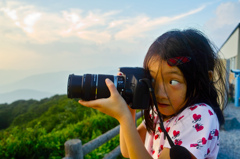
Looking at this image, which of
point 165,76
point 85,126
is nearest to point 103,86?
point 165,76

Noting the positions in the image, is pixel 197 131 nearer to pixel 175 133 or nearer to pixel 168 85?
pixel 175 133

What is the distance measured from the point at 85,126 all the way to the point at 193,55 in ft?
9.88

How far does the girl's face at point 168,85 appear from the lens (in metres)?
1.12

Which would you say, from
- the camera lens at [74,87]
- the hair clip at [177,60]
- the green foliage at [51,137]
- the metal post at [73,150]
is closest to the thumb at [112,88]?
the camera lens at [74,87]

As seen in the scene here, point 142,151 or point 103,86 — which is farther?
point 103,86

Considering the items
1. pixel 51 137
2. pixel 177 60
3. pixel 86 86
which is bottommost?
pixel 51 137

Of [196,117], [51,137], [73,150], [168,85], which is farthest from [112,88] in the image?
[51,137]

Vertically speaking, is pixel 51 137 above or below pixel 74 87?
below

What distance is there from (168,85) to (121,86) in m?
0.28

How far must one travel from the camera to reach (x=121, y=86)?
1264 mm

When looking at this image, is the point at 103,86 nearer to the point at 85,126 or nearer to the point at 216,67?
the point at 216,67

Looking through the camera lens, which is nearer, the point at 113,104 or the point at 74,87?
the point at 113,104

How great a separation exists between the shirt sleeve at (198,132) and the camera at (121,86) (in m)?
0.23

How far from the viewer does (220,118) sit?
1311 mm
